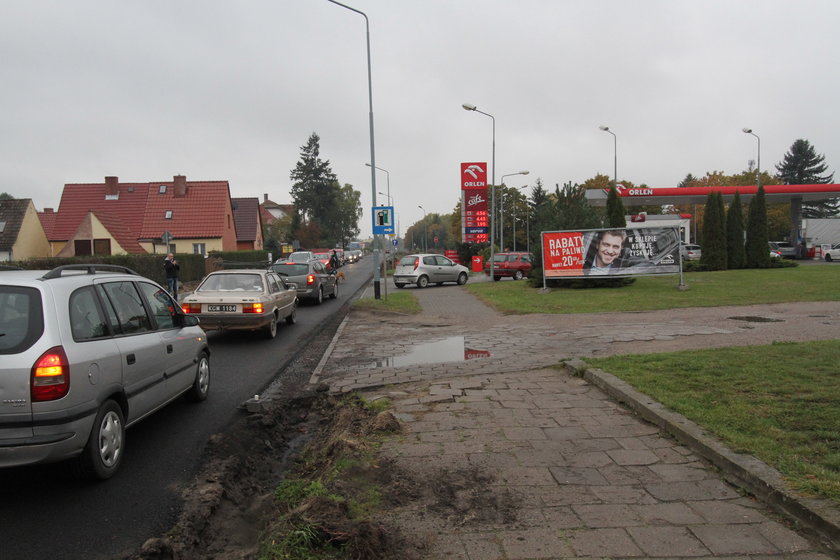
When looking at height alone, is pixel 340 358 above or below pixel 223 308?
below

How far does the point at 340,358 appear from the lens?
10195mm

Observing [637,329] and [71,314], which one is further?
[637,329]

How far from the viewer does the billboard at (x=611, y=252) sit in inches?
817

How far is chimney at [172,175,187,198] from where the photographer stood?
5125 centimetres

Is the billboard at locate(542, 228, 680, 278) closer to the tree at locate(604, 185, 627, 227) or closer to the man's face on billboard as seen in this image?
the man's face on billboard

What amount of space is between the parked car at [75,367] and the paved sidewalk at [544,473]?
2.21m

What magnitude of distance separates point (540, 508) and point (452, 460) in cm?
99

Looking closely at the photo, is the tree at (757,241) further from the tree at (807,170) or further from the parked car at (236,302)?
the tree at (807,170)

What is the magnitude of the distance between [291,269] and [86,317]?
51.7ft

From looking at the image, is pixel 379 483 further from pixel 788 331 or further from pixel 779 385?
pixel 788 331

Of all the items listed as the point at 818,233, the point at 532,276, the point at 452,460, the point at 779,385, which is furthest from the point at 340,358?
the point at 818,233

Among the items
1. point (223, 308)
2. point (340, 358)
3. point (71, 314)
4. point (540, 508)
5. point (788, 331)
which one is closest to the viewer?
point (540, 508)

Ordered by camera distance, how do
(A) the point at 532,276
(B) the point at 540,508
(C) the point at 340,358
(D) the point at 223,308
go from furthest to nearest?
(A) the point at 532,276
(D) the point at 223,308
(C) the point at 340,358
(B) the point at 540,508

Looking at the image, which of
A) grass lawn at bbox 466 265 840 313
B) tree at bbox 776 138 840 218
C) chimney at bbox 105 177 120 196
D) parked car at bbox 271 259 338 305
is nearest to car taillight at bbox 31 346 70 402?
grass lawn at bbox 466 265 840 313
